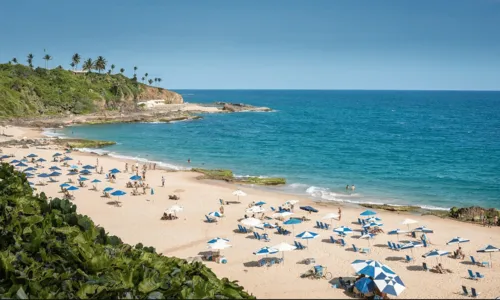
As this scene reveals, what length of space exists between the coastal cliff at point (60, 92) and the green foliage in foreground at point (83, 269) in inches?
3247

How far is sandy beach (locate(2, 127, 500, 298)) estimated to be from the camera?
1767 centimetres

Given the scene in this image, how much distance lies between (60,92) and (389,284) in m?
106

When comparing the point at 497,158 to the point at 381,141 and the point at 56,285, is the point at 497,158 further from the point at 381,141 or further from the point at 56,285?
the point at 56,285

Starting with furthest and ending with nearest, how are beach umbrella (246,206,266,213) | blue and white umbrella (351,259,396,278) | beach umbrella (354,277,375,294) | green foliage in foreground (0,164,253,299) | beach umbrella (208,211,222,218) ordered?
beach umbrella (246,206,266,213) < beach umbrella (208,211,222,218) < blue and white umbrella (351,259,396,278) < beach umbrella (354,277,375,294) < green foliage in foreground (0,164,253,299)

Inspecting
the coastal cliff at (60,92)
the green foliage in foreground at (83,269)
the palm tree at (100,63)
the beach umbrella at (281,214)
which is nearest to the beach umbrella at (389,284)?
the green foliage in foreground at (83,269)

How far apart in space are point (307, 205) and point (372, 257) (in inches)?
439

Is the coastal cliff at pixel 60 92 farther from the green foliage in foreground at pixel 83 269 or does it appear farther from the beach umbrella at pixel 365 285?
the beach umbrella at pixel 365 285

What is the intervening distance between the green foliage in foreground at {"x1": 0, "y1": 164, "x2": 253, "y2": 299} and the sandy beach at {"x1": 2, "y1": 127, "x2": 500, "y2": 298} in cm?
608

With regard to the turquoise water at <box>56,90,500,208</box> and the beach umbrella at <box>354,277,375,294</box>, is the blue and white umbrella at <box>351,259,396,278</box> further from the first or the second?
the turquoise water at <box>56,90,500,208</box>

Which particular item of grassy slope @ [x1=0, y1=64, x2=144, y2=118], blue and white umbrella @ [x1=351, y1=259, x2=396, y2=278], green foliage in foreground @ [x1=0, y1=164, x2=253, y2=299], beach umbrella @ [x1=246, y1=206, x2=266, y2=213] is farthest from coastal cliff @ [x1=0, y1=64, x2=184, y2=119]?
blue and white umbrella @ [x1=351, y1=259, x2=396, y2=278]

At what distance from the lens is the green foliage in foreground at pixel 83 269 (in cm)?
807

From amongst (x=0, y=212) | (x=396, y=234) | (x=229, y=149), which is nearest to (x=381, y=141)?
(x=229, y=149)

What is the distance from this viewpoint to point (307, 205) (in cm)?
3238

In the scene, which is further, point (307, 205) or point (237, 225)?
point (307, 205)
